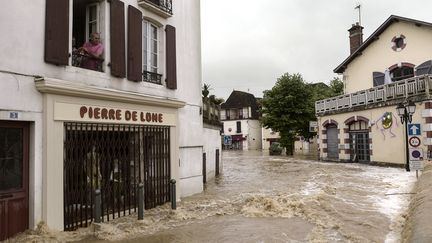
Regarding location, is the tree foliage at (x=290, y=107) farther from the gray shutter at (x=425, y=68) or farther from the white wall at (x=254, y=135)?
the white wall at (x=254, y=135)

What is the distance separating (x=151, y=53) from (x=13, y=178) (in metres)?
5.57

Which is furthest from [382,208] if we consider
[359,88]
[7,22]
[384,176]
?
[359,88]

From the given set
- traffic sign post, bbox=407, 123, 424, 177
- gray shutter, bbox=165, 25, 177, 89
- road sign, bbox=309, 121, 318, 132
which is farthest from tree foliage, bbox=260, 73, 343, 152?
gray shutter, bbox=165, 25, 177, 89

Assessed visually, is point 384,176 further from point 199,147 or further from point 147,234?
point 147,234

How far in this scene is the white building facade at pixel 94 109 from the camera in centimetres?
758

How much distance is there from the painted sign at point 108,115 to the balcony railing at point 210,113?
19.1ft

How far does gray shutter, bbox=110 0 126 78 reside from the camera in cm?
977

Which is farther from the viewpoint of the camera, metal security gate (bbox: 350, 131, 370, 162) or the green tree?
the green tree

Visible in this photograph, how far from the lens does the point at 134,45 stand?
Result: 10430 mm

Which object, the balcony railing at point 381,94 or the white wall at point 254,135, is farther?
the white wall at point 254,135

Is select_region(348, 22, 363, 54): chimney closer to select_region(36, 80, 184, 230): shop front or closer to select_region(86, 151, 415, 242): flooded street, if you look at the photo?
select_region(86, 151, 415, 242): flooded street

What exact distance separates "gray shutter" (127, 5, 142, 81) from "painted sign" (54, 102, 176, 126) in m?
1.01

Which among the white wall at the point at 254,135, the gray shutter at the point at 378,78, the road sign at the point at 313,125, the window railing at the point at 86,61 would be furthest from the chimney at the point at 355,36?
the white wall at the point at 254,135

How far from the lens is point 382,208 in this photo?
34.6 feet
